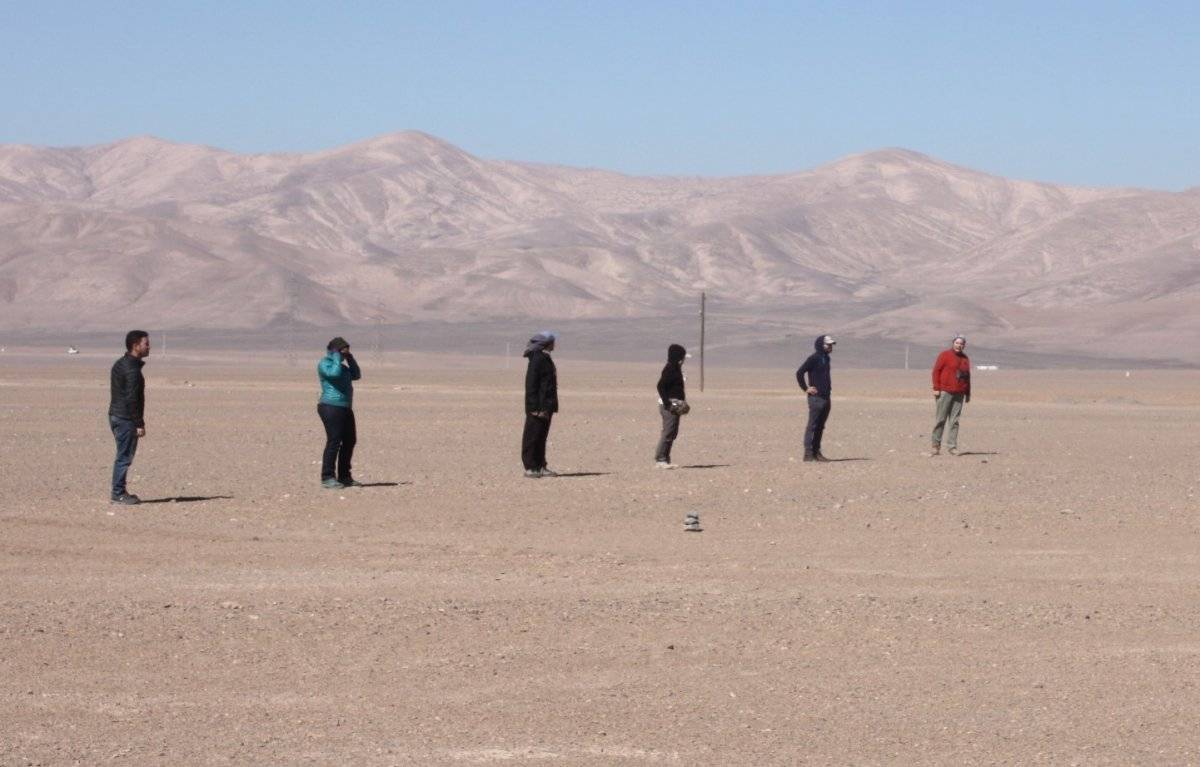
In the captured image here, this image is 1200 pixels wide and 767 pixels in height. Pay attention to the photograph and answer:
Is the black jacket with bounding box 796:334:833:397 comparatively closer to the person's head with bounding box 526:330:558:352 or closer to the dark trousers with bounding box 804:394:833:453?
the dark trousers with bounding box 804:394:833:453

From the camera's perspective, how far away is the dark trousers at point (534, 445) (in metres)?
18.6

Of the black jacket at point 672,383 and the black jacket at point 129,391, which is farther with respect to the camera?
the black jacket at point 672,383

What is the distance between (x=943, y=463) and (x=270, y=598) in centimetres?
1142

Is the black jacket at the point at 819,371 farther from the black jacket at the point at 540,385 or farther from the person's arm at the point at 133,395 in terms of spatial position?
the person's arm at the point at 133,395

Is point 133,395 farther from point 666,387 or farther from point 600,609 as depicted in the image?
point 600,609

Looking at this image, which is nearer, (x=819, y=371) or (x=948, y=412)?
(x=819, y=371)

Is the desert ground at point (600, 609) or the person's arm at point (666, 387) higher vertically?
the person's arm at point (666, 387)

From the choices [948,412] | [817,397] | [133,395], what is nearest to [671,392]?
[817,397]

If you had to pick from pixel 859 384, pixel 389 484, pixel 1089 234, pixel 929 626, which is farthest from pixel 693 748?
pixel 1089 234

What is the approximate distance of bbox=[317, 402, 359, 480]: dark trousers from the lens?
56.4 ft

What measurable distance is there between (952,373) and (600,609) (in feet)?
37.3

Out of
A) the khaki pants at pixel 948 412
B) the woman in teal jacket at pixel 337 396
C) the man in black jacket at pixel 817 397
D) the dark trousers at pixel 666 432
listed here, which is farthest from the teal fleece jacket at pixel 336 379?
the khaki pants at pixel 948 412

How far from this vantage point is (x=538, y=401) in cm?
1830

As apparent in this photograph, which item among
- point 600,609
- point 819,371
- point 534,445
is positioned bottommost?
point 600,609
